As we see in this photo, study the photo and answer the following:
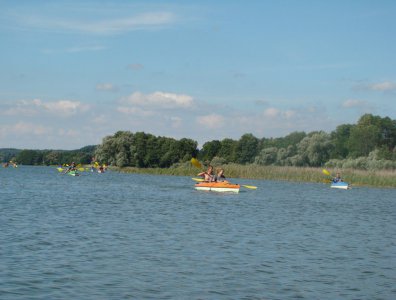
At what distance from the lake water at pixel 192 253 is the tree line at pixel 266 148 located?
56.3 metres

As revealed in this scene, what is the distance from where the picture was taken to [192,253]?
17.1 m

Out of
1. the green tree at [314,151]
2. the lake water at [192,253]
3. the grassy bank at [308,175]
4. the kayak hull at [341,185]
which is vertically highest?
the green tree at [314,151]

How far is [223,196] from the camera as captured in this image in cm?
4050

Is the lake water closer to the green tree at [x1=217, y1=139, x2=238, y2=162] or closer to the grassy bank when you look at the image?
the grassy bank

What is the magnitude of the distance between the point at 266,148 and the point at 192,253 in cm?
8851

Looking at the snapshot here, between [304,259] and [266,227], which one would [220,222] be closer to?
[266,227]

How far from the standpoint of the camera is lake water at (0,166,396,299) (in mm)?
12945

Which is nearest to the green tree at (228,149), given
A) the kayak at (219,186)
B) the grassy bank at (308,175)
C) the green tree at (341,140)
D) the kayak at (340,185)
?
the green tree at (341,140)

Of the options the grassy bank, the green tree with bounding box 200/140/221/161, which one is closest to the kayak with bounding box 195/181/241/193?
the grassy bank

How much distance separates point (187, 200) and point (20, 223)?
15341 millimetres

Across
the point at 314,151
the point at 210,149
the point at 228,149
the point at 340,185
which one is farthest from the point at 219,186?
the point at 210,149

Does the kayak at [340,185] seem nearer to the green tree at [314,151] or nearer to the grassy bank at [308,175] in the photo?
the grassy bank at [308,175]

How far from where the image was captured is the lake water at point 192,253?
1295 centimetres

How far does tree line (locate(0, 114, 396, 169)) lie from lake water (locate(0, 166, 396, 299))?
5629cm
